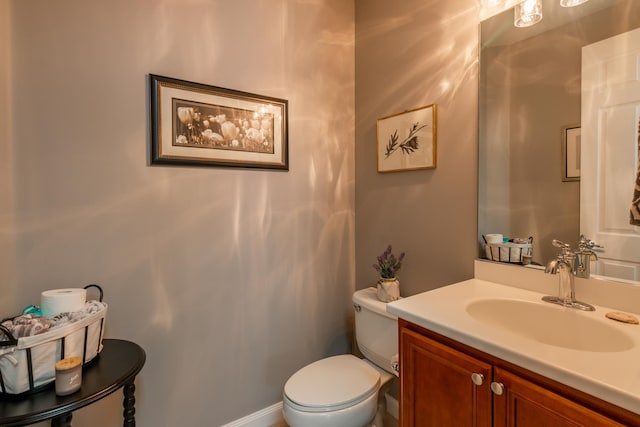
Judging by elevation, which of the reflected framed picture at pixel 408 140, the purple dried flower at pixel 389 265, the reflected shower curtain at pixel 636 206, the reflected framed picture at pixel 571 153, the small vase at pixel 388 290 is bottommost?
the small vase at pixel 388 290

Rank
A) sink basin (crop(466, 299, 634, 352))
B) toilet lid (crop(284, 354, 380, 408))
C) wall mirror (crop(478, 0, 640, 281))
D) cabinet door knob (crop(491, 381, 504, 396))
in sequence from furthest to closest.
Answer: toilet lid (crop(284, 354, 380, 408)) → wall mirror (crop(478, 0, 640, 281)) → sink basin (crop(466, 299, 634, 352)) → cabinet door knob (crop(491, 381, 504, 396))

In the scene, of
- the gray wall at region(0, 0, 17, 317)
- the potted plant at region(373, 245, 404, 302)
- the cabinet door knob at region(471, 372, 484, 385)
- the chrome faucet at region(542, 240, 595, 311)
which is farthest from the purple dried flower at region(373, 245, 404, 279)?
the gray wall at region(0, 0, 17, 317)

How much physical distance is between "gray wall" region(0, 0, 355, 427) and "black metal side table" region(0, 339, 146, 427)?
0.80 ft

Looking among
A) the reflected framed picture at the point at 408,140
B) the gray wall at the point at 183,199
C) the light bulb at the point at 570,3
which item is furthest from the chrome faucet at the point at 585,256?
the gray wall at the point at 183,199

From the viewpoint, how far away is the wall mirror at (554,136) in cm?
107

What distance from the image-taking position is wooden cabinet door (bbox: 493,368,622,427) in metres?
0.69

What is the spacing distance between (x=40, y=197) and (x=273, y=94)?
3.75 ft

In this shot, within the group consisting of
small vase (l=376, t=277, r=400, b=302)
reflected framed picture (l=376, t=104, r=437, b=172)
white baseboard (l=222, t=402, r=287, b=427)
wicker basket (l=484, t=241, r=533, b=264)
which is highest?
reflected framed picture (l=376, t=104, r=437, b=172)

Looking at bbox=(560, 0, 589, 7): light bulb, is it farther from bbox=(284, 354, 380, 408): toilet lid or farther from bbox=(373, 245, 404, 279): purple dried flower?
bbox=(284, 354, 380, 408): toilet lid

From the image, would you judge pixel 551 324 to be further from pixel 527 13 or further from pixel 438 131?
pixel 527 13

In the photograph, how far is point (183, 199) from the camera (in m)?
1.47

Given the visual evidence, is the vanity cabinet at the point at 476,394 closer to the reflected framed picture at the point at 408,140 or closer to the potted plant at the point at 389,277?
the potted plant at the point at 389,277

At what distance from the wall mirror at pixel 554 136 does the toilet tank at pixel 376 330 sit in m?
0.58

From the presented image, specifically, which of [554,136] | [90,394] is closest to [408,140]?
[554,136]
